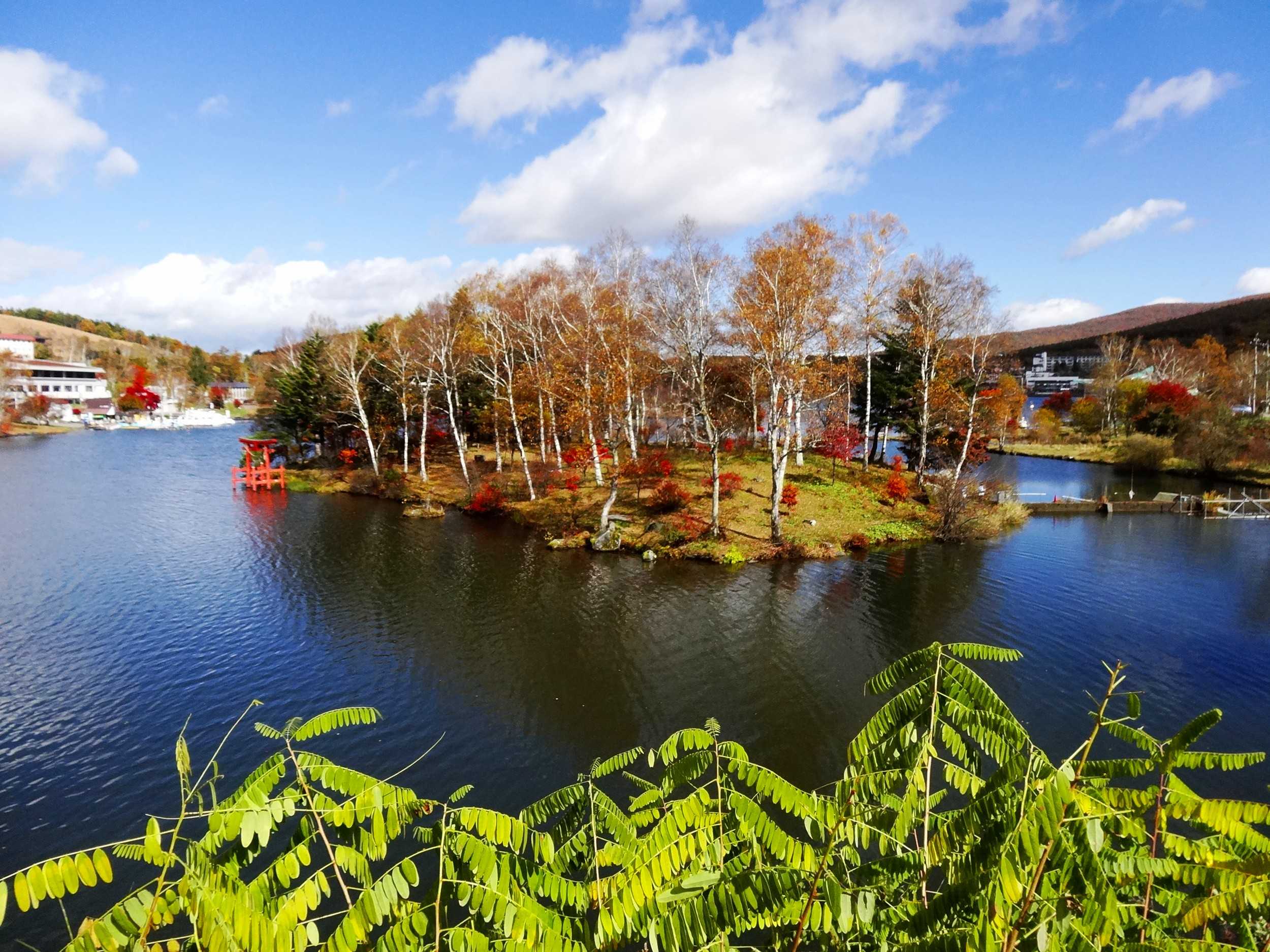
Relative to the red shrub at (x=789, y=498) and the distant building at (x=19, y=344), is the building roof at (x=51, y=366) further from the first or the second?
the red shrub at (x=789, y=498)

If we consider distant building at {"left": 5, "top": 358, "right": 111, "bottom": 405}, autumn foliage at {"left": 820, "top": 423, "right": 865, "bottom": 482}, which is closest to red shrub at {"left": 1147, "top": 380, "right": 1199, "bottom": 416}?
autumn foliage at {"left": 820, "top": 423, "right": 865, "bottom": 482}

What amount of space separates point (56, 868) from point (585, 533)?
32.0 m

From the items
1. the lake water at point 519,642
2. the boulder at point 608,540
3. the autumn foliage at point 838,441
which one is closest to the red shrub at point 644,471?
the boulder at point 608,540

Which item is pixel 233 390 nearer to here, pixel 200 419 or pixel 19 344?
pixel 200 419

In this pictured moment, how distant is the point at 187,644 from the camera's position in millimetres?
21969

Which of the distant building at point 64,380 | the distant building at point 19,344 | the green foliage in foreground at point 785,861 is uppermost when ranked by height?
the distant building at point 19,344

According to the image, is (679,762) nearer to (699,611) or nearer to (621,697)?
(621,697)

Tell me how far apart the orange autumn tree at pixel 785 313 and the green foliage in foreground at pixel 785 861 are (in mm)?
28101

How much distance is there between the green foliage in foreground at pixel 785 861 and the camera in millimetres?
3533

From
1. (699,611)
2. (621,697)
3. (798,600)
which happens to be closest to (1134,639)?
(798,600)

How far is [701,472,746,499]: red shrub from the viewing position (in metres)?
40.4

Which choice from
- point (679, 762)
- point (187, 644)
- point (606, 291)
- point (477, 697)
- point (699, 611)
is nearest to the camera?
point (679, 762)

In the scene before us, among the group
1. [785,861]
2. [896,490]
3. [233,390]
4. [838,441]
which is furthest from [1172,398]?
[233,390]

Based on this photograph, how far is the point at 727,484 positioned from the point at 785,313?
12.9m
